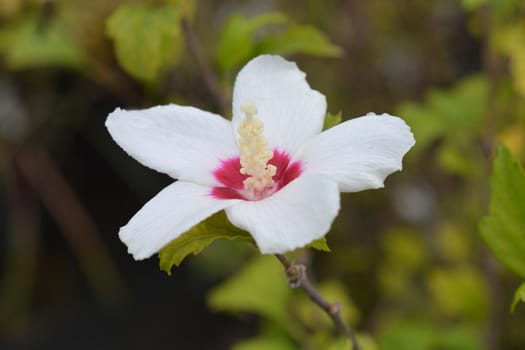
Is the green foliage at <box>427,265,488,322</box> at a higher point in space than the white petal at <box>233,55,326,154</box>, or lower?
lower

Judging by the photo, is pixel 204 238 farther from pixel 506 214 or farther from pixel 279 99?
pixel 506 214

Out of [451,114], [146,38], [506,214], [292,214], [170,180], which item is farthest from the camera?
[170,180]

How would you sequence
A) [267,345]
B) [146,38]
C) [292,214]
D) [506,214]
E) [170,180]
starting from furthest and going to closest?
[170,180]
[267,345]
[146,38]
[506,214]
[292,214]

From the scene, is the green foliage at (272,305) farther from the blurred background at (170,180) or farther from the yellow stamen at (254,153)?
the yellow stamen at (254,153)

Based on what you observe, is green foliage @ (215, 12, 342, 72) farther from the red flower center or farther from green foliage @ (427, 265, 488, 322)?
green foliage @ (427, 265, 488, 322)

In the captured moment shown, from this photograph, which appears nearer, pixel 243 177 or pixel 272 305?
pixel 243 177

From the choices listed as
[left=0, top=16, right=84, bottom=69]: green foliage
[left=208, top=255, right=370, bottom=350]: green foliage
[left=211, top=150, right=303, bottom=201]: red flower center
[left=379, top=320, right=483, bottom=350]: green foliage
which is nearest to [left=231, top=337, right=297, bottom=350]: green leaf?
[left=208, top=255, right=370, bottom=350]: green foliage

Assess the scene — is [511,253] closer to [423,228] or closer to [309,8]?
[423,228]

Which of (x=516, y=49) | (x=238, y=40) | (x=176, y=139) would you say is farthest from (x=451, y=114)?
(x=176, y=139)
